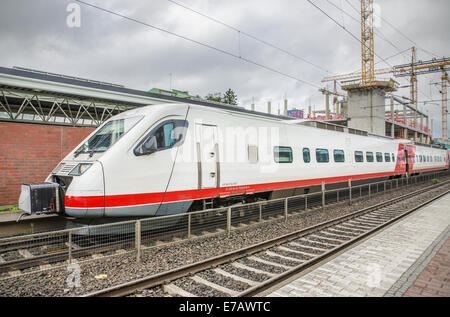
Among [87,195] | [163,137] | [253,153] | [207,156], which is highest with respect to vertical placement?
[163,137]

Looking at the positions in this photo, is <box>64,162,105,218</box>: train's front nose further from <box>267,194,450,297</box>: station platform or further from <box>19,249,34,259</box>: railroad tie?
<box>267,194,450,297</box>: station platform

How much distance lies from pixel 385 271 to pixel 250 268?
Result: 249 centimetres

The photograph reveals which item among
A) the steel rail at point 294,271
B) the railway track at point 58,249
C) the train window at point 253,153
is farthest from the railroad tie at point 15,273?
the train window at point 253,153

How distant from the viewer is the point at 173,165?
722cm

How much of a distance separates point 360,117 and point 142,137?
37295 mm

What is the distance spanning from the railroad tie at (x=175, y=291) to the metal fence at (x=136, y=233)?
1.33 meters

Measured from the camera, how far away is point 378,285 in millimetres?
4871

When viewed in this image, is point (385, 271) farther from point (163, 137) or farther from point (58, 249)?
point (58, 249)

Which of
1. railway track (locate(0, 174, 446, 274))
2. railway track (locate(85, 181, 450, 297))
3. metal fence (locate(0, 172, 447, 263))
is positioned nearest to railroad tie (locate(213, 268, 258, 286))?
railway track (locate(85, 181, 450, 297))

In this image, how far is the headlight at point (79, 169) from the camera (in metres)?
6.42

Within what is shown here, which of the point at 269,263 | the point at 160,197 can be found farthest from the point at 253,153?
the point at 269,263

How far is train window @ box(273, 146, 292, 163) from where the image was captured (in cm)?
1037

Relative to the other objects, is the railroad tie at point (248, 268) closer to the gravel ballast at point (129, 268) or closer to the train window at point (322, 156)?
the gravel ballast at point (129, 268)

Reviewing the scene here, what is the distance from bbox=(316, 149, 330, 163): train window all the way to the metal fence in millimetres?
3726
